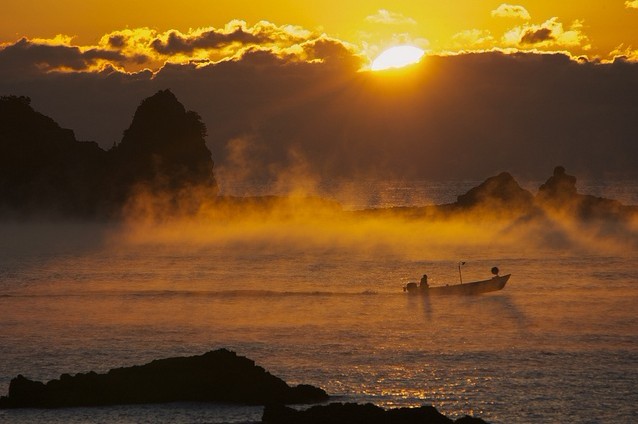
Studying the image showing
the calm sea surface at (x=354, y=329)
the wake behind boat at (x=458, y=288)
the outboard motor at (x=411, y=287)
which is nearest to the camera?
the calm sea surface at (x=354, y=329)

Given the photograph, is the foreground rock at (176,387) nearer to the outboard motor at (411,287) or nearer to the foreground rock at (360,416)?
the foreground rock at (360,416)

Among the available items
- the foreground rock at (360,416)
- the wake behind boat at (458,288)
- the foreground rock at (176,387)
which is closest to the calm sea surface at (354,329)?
the foreground rock at (176,387)

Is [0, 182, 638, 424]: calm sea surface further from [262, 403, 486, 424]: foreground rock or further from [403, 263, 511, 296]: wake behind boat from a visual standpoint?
[262, 403, 486, 424]: foreground rock

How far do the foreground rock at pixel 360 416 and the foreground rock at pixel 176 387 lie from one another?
6041 mm

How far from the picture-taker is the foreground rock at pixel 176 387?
43.8 m

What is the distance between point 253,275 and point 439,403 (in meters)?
81.8

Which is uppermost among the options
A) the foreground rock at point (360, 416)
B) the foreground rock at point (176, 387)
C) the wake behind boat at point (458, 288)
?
the wake behind boat at point (458, 288)

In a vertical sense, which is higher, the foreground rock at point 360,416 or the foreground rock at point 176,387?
the foreground rock at point 176,387

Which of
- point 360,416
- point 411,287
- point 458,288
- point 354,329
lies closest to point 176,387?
point 360,416

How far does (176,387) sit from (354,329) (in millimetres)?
28336

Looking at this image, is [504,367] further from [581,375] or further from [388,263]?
[388,263]

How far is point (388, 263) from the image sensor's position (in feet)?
477

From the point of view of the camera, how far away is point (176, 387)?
145ft

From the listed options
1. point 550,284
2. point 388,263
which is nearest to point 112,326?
point 550,284
